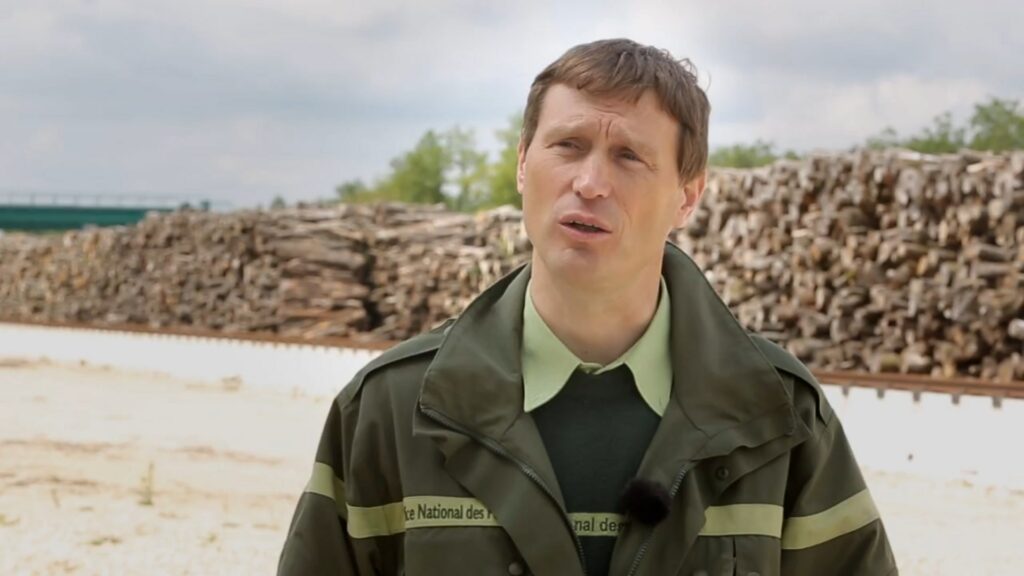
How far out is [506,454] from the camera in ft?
7.13

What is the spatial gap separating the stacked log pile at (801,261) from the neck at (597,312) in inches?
396

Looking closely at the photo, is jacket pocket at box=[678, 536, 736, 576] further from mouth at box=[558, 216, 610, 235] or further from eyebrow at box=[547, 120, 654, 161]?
eyebrow at box=[547, 120, 654, 161]

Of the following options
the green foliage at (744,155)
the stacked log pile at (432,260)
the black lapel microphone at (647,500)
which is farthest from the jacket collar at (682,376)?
the green foliage at (744,155)

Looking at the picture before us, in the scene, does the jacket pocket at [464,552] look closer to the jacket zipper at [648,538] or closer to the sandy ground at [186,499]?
the jacket zipper at [648,538]

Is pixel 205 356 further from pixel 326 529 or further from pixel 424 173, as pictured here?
pixel 424 173

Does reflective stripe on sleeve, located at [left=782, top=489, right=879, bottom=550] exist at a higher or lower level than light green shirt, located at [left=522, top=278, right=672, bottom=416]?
lower

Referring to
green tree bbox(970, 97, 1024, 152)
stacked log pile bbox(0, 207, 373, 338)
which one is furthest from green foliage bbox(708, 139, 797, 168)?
stacked log pile bbox(0, 207, 373, 338)

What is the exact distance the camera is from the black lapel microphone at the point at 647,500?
2.14m

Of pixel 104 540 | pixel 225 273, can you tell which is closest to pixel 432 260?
pixel 225 273

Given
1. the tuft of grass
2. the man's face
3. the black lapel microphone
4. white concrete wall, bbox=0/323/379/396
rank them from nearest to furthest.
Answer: the black lapel microphone → the man's face → the tuft of grass → white concrete wall, bbox=0/323/379/396

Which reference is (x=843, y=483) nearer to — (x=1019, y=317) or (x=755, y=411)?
(x=755, y=411)

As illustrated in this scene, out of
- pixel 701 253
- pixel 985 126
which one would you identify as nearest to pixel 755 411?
pixel 701 253

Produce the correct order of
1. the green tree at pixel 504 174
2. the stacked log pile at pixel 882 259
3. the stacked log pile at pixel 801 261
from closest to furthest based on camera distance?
the stacked log pile at pixel 882 259
the stacked log pile at pixel 801 261
the green tree at pixel 504 174

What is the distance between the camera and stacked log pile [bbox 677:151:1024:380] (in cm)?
1210
